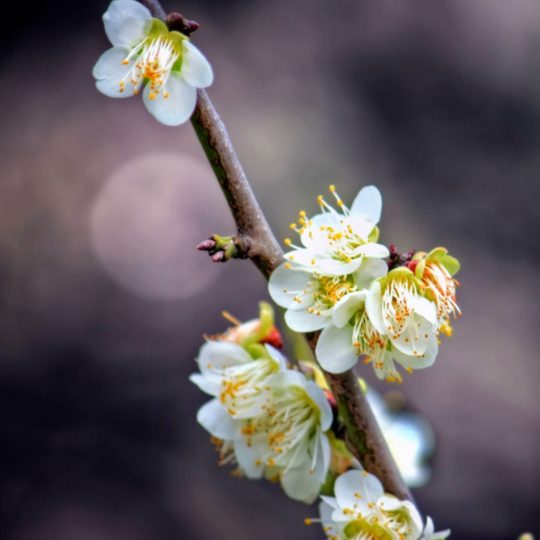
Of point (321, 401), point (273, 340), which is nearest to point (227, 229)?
point (273, 340)

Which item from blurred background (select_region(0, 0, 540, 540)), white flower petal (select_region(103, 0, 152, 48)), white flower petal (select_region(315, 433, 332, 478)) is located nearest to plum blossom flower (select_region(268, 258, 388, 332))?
white flower petal (select_region(315, 433, 332, 478))

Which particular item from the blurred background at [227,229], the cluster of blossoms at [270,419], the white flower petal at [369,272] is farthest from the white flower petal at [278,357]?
the blurred background at [227,229]

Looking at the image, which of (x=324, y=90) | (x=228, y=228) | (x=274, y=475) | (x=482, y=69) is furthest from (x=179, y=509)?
(x=482, y=69)

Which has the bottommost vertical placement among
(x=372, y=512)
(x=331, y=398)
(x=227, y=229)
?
(x=372, y=512)

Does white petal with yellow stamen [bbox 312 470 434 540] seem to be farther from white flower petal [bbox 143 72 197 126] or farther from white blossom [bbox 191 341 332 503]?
white flower petal [bbox 143 72 197 126]

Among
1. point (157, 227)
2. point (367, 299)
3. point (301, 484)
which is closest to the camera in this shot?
point (367, 299)

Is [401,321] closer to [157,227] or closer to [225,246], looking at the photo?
[225,246]
